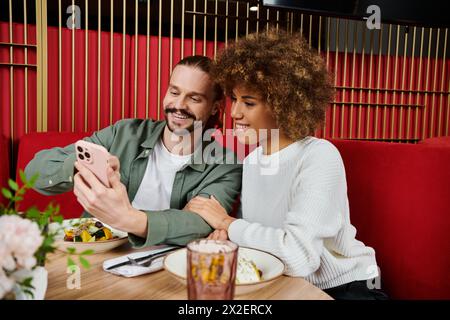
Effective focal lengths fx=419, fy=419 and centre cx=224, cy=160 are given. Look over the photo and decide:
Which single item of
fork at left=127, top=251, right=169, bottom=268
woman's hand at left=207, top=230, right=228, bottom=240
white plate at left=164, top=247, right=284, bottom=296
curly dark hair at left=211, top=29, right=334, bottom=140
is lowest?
woman's hand at left=207, top=230, right=228, bottom=240

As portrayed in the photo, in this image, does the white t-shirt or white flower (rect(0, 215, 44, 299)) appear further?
the white t-shirt

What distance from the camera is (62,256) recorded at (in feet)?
3.07

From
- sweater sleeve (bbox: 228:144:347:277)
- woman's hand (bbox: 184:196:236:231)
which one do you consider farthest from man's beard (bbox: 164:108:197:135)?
sweater sleeve (bbox: 228:144:347:277)

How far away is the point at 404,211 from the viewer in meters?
1.25

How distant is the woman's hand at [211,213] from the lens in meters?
1.13

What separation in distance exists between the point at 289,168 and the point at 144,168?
1.84ft

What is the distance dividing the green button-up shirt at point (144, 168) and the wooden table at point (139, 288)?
1.04 feet

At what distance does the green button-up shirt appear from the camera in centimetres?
133

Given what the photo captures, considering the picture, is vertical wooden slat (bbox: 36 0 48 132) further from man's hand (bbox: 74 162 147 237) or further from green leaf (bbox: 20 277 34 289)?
green leaf (bbox: 20 277 34 289)

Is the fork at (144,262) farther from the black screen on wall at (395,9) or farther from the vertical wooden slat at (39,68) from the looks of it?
the vertical wooden slat at (39,68)

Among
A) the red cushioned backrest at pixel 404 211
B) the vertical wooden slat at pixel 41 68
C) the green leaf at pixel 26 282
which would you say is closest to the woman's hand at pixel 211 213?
the red cushioned backrest at pixel 404 211

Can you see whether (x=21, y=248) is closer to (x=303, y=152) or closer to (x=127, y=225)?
(x=127, y=225)

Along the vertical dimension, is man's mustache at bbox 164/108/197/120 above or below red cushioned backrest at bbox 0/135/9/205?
above

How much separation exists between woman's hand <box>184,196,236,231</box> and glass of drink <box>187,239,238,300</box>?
0.48 meters
